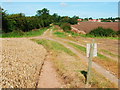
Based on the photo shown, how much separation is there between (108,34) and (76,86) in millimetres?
41030

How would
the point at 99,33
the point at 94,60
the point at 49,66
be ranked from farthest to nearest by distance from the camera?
the point at 99,33 < the point at 94,60 < the point at 49,66

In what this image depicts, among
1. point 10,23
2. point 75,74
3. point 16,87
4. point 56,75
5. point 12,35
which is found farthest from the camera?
point 10,23

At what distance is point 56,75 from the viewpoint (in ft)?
29.7

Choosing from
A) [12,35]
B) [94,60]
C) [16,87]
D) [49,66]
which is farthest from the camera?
[12,35]

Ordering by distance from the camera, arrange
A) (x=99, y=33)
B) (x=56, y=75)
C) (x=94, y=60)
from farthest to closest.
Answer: (x=99, y=33) < (x=94, y=60) < (x=56, y=75)

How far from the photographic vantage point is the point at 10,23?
31.6m

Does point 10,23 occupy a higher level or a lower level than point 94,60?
higher

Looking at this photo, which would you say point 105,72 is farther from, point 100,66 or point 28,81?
point 28,81

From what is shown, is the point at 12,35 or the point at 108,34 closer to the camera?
the point at 12,35

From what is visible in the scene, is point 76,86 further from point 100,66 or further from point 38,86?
point 100,66

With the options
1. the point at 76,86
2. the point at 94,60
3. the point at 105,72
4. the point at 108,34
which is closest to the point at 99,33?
the point at 108,34

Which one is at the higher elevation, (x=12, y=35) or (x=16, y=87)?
(x=12, y=35)

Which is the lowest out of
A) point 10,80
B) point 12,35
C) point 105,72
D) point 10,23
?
point 105,72

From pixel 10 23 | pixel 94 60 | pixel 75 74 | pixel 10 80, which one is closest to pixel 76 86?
pixel 75 74
